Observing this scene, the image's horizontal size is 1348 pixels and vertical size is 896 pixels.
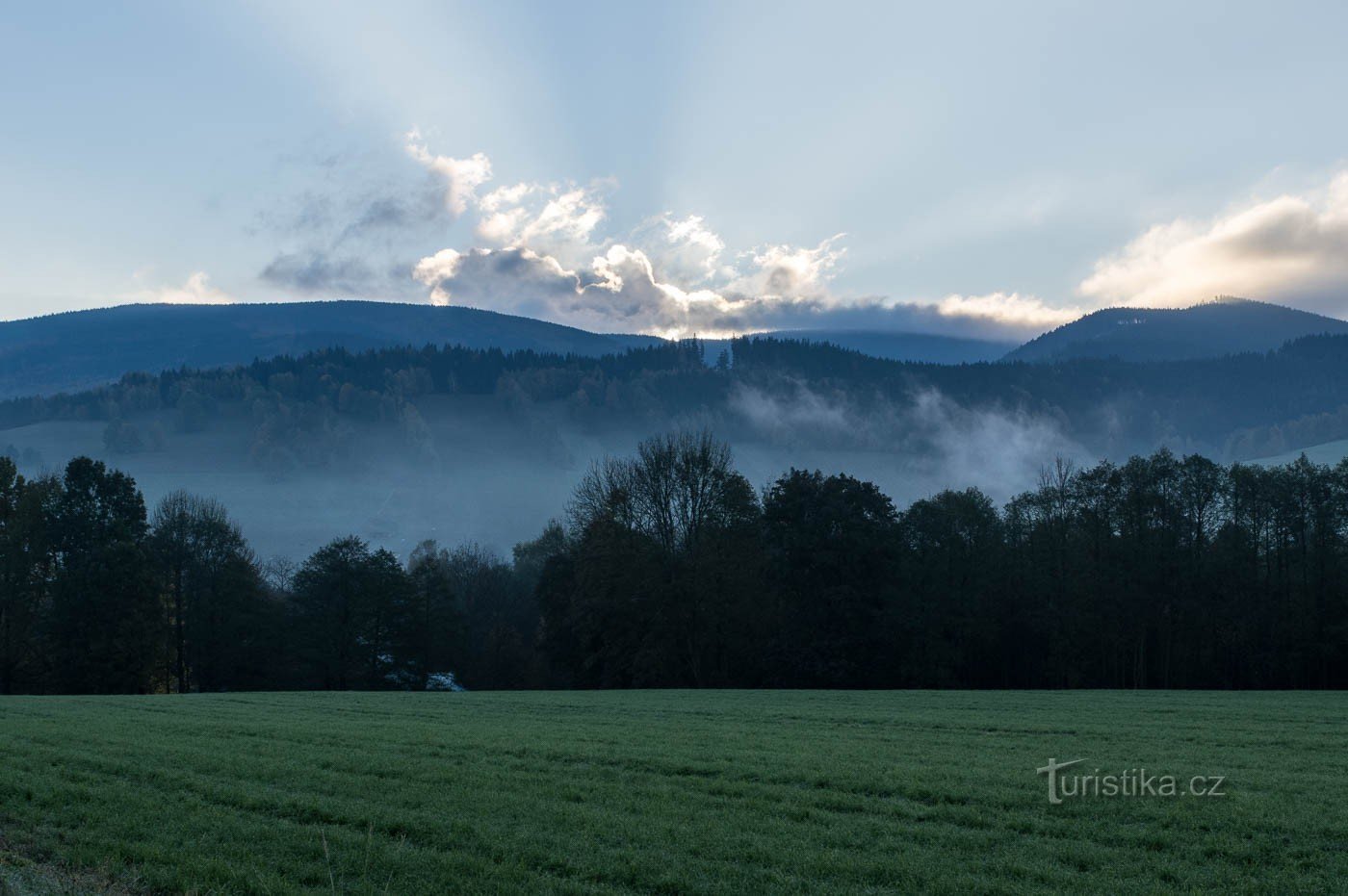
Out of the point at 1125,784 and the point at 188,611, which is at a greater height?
the point at 1125,784

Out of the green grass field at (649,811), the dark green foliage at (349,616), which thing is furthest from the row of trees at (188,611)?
the green grass field at (649,811)

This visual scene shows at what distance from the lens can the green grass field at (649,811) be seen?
8641 millimetres

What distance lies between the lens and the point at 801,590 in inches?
2290

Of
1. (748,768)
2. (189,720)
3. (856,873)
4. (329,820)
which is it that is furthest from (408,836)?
(189,720)

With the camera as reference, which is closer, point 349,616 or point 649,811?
point 649,811

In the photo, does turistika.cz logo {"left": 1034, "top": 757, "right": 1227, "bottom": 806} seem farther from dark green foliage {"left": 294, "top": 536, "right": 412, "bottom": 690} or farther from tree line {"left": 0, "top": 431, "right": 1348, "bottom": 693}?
dark green foliage {"left": 294, "top": 536, "right": 412, "bottom": 690}

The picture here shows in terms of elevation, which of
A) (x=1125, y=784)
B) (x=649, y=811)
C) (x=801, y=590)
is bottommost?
(x=801, y=590)

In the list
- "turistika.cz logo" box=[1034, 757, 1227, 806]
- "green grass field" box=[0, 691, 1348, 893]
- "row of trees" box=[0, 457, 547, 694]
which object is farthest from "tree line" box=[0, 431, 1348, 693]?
"turistika.cz logo" box=[1034, 757, 1227, 806]

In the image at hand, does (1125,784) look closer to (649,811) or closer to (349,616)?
(649,811)

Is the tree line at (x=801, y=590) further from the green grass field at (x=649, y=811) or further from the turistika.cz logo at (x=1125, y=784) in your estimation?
the turistika.cz logo at (x=1125, y=784)

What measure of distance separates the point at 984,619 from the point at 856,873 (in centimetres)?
5534

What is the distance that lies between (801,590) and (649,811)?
4790 cm

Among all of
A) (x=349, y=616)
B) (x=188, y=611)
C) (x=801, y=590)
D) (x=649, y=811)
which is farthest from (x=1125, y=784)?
(x=188, y=611)

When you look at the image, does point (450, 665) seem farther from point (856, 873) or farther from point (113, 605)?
point (856, 873)
